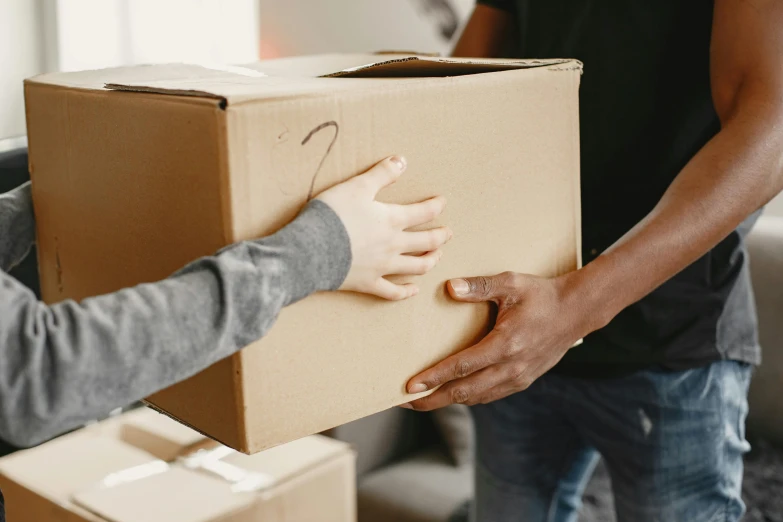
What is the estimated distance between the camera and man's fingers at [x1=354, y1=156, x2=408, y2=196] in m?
0.65

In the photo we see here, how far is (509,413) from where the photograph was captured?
109 cm

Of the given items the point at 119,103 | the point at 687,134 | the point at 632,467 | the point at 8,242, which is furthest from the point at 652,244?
the point at 8,242

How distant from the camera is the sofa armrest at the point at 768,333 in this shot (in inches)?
69.6

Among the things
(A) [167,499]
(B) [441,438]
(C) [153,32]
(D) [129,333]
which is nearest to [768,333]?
(B) [441,438]

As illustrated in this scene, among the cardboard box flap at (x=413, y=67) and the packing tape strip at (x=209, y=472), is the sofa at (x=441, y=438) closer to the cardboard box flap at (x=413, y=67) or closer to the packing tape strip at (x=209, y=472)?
the packing tape strip at (x=209, y=472)

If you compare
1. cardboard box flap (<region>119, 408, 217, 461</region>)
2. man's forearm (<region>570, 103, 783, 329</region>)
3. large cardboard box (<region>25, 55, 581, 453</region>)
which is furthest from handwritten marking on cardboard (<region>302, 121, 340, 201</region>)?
cardboard box flap (<region>119, 408, 217, 461</region>)

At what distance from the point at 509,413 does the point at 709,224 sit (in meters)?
0.39

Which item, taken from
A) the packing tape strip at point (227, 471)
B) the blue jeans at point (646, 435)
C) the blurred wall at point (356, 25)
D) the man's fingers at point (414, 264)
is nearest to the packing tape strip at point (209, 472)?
the packing tape strip at point (227, 471)

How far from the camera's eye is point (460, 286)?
74 centimetres

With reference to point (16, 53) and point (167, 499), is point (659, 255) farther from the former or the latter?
point (16, 53)

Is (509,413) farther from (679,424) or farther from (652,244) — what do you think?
(652,244)

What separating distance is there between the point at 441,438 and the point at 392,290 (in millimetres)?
1288

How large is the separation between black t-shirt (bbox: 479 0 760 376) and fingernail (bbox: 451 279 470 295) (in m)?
0.31

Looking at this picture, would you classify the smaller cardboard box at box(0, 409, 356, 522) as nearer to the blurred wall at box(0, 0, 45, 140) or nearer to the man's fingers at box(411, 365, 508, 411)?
the man's fingers at box(411, 365, 508, 411)
